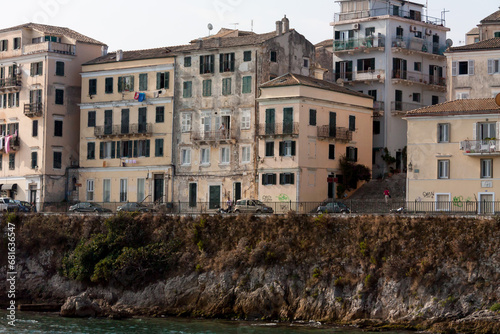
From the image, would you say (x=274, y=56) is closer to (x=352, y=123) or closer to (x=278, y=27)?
(x=278, y=27)

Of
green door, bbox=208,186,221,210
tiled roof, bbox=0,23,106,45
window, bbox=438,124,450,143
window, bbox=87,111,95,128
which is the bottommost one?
green door, bbox=208,186,221,210

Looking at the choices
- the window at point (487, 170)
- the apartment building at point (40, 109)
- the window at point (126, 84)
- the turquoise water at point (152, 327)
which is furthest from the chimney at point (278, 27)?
the turquoise water at point (152, 327)

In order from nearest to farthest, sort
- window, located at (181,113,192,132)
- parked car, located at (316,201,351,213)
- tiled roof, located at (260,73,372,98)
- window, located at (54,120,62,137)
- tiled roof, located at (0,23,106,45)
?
parked car, located at (316,201,351,213) → tiled roof, located at (260,73,372,98) → window, located at (181,113,192,132) → window, located at (54,120,62,137) → tiled roof, located at (0,23,106,45)

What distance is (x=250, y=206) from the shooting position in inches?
3189

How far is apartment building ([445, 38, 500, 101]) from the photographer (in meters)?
83.4

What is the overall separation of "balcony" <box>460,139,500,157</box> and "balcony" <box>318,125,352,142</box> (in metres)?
15.3

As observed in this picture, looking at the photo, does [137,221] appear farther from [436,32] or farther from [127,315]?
[436,32]

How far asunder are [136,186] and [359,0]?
27406 mm

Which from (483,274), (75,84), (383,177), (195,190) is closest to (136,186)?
(195,190)

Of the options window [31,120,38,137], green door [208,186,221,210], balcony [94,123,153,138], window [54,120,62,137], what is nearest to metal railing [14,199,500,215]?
green door [208,186,221,210]

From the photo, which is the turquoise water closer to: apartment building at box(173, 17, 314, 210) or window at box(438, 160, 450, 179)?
window at box(438, 160, 450, 179)

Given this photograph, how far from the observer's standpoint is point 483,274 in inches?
2458

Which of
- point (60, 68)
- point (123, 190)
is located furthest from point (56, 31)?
point (123, 190)

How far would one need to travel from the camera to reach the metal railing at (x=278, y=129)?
280ft
